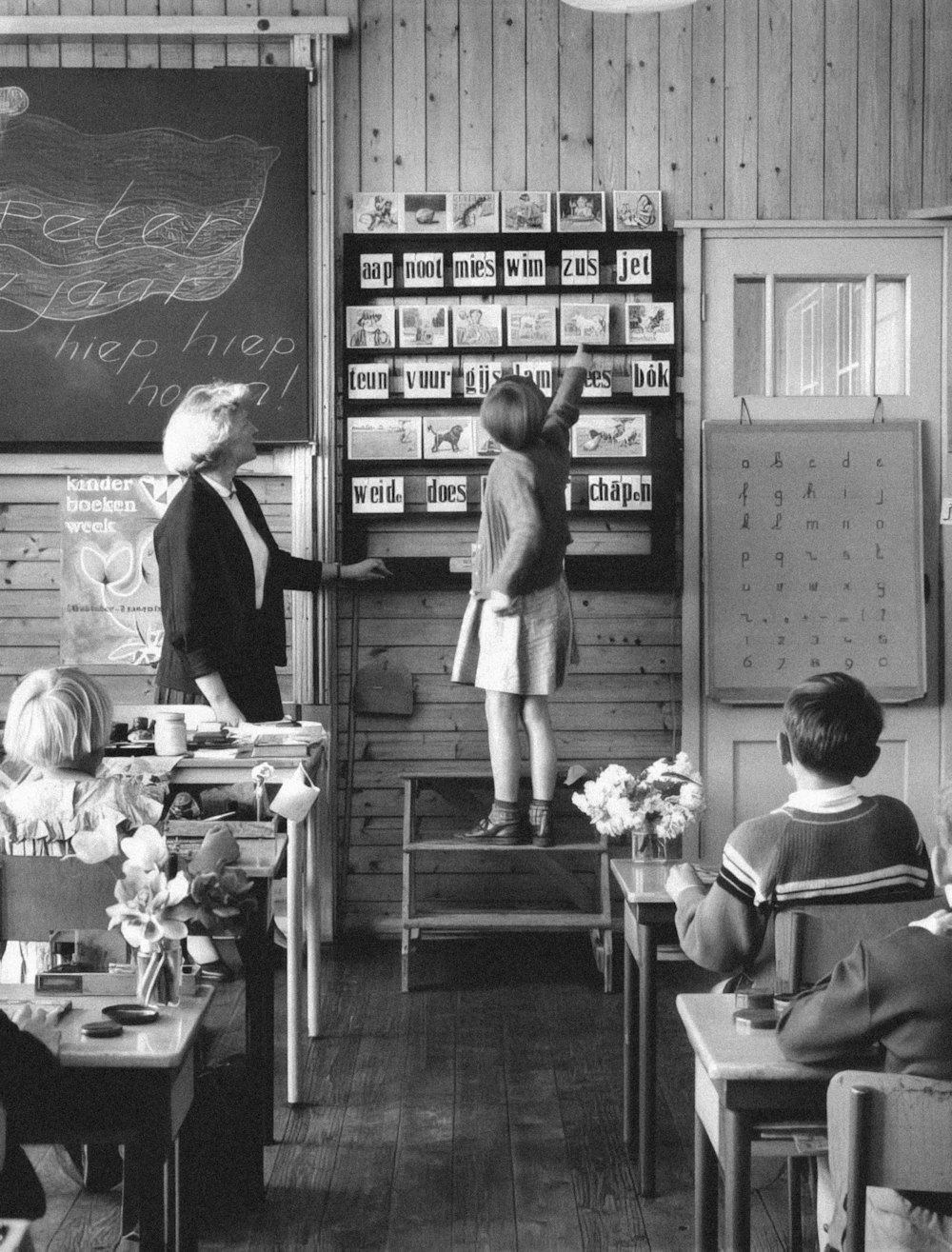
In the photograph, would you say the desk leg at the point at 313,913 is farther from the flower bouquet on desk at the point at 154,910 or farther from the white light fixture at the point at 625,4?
the white light fixture at the point at 625,4

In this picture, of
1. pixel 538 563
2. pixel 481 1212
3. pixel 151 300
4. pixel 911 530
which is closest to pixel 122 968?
pixel 481 1212

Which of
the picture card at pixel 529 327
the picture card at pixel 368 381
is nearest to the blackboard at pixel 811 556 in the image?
the picture card at pixel 529 327

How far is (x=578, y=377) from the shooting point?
4.60 m

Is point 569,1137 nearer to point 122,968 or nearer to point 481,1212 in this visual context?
point 481,1212

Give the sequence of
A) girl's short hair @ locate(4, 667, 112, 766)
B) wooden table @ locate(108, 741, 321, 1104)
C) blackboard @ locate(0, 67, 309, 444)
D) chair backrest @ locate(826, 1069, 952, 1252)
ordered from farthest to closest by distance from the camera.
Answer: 1. blackboard @ locate(0, 67, 309, 444)
2. wooden table @ locate(108, 741, 321, 1104)
3. girl's short hair @ locate(4, 667, 112, 766)
4. chair backrest @ locate(826, 1069, 952, 1252)

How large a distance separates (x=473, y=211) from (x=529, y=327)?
1.53 feet

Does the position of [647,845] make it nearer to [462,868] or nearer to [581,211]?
[462,868]

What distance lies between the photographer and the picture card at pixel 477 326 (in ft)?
16.6

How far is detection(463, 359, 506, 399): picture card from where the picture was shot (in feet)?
16.6

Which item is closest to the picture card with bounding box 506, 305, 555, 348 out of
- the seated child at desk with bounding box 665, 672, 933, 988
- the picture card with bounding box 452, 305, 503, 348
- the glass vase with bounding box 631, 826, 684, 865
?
the picture card with bounding box 452, 305, 503, 348

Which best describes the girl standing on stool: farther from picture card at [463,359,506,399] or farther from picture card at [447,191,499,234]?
picture card at [447,191,499,234]

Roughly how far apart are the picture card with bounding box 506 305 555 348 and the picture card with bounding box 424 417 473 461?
13.8 inches

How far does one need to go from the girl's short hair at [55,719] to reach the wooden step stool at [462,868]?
208 centimetres

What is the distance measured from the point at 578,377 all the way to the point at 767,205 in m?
1.14
